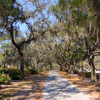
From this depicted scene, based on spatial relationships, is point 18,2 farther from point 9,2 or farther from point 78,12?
point 78,12

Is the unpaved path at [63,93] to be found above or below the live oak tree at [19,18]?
below

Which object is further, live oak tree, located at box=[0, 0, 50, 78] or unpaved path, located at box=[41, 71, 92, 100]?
live oak tree, located at box=[0, 0, 50, 78]

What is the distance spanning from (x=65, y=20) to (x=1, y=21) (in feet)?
20.9

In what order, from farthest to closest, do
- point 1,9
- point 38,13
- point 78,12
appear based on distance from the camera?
point 38,13 → point 1,9 → point 78,12

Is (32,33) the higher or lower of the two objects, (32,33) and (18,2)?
the lower

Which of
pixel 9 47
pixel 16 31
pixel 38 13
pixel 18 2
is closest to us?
pixel 18 2

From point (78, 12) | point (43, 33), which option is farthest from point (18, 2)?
point (78, 12)

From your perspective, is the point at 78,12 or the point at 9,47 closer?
the point at 78,12

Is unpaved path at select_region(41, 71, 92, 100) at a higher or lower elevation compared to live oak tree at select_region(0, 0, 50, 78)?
lower

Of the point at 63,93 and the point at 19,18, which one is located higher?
the point at 19,18

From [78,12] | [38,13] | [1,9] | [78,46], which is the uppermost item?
[38,13]

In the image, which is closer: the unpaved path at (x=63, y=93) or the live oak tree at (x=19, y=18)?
the unpaved path at (x=63, y=93)

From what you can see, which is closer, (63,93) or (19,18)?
(63,93)

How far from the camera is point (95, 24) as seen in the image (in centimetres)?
702
